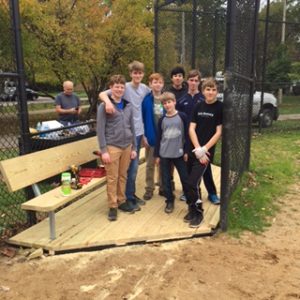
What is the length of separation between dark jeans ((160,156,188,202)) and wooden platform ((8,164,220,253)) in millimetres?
286

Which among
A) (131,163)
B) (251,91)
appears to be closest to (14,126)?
(131,163)

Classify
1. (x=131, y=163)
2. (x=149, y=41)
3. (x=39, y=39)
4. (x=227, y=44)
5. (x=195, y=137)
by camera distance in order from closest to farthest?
(x=227, y=44) < (x=195, y=137) < (x=131, y=163) < (x=39, y=39) < (x=149, y=41)

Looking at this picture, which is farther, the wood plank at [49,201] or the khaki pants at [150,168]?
the khaki pants at [150,168]

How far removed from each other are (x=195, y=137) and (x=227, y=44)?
1.11 m

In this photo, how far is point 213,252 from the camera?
→ 13.8ft

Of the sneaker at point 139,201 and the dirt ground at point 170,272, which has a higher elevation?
the sneaker at point 139,201

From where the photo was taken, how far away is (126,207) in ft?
17.1

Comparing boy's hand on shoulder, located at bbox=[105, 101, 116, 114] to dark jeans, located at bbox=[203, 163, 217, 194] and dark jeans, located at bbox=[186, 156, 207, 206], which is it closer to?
dark jeans, located at bbox=[186, 156, 207, 206]

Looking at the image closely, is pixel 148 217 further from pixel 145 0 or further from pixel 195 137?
pixel 145 0

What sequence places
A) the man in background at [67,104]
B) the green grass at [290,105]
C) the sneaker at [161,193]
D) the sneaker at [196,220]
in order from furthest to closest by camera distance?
1. the green grass at [290,105]
2. the man in background at [67,104]
3. the sneaker at [161,193]
4. the sneaker at [196,220]

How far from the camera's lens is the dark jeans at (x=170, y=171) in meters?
5.04

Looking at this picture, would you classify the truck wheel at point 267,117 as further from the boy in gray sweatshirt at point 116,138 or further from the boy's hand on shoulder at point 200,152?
the boy in gray sweatshirt at point 116,138

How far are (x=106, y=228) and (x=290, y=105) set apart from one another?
19.6m

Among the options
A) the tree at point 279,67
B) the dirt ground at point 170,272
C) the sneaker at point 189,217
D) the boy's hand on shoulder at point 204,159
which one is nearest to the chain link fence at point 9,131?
the dirt ground at point 170,272
